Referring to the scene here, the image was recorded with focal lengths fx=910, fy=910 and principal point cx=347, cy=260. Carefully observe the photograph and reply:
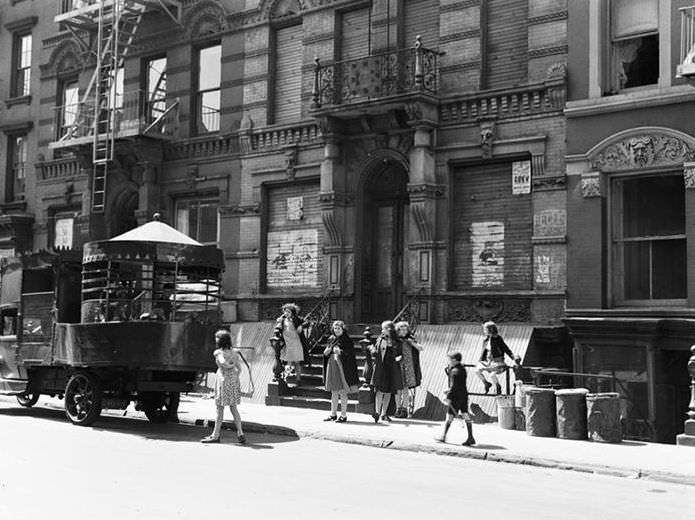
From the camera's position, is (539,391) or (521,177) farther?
(521,177)

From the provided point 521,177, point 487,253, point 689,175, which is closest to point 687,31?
point 689,175

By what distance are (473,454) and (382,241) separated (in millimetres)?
9159

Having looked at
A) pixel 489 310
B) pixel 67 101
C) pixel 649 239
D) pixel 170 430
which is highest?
pixel 67 101

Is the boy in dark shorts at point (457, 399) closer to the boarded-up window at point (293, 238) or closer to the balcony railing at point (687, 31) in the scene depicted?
the balcony railing at point (687, 31)

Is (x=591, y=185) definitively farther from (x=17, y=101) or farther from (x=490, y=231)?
(x=17, y=101)

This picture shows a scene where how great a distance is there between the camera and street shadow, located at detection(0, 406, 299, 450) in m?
14.2

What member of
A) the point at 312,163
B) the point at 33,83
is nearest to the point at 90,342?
the point at 312,163

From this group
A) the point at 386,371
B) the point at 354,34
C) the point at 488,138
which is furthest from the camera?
the point at 354,34

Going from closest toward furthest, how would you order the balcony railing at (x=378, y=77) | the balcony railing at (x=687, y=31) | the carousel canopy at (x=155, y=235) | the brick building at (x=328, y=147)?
the carousel canopy at (x=155, y=235), the balcony railing at (x=687, y=31), the brick building at (x=328, y=147), the balcony railing at (x=378, y=77)

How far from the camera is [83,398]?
51.5ft

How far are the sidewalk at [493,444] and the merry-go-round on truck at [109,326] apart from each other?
5.56ft

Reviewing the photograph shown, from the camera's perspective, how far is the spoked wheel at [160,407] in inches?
654

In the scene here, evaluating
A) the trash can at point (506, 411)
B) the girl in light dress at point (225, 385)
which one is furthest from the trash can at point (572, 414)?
the girl in light dress at point (225, 385)

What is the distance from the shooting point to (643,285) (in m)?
17.6
